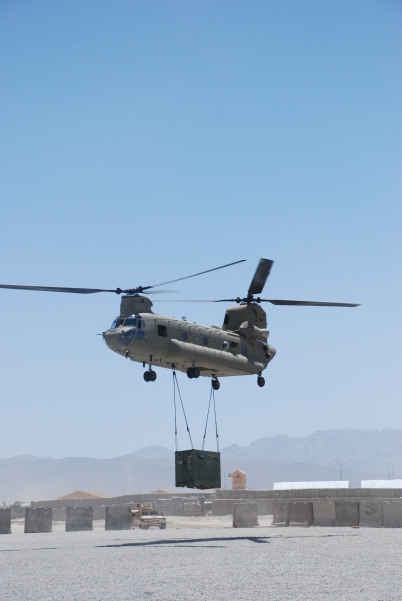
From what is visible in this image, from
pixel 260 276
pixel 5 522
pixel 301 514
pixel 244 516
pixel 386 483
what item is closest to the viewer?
pixel 301 514

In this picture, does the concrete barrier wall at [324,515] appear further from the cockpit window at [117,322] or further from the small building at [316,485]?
the small building at [316,485]

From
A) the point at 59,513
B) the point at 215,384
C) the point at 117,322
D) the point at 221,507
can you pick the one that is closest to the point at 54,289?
the point at 117,322

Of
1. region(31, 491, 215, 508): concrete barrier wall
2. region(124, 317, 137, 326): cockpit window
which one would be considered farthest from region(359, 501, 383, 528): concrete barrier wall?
region(31, 491, 215, 508): concrete barrier wall

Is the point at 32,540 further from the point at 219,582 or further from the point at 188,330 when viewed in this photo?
the point at 219,582

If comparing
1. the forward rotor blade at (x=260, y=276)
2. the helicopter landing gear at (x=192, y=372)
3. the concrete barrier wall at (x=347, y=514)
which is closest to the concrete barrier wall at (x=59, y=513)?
the forward rotor blade at (x=260, y=276)

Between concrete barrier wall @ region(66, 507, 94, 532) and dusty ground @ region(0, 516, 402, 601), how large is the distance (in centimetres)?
460

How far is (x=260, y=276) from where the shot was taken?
→ 36.8 m

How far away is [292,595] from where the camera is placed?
17.5 meters

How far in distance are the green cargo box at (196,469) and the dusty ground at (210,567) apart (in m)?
2.01

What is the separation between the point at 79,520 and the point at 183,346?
10.2 metres

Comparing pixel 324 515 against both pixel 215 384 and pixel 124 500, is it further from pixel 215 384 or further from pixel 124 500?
pixel 124 500

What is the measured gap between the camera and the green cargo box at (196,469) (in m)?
31.4

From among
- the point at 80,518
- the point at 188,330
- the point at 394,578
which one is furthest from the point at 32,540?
the point at 394,578

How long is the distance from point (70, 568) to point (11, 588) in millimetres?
3102
